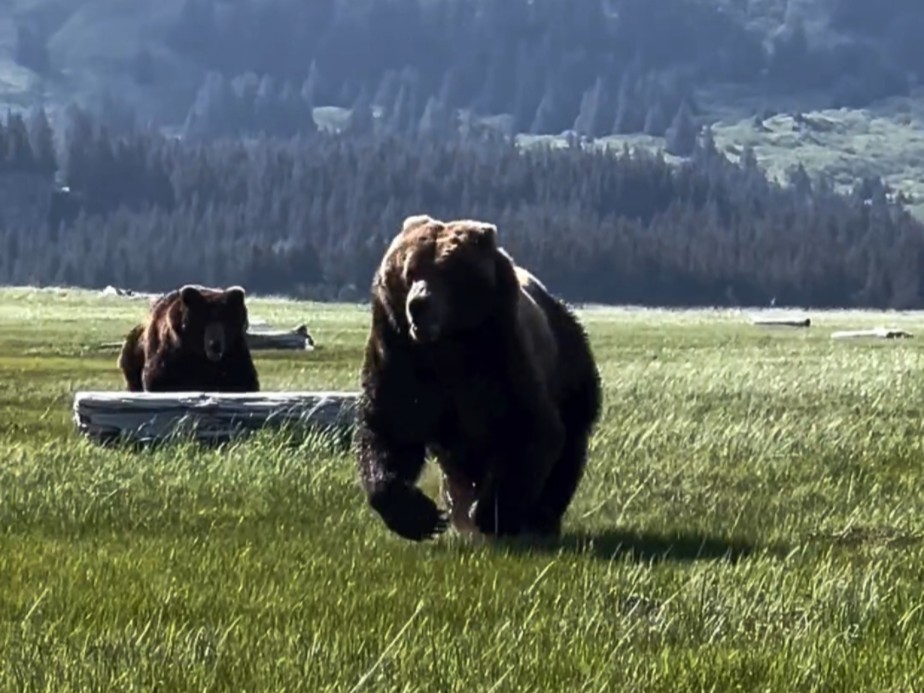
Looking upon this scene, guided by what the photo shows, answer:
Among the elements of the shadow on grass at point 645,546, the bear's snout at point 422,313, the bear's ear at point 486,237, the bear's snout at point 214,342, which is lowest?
the shadow on grass at point 645,546

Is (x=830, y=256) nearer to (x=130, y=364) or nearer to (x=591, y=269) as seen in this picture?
(x=591, y=269)

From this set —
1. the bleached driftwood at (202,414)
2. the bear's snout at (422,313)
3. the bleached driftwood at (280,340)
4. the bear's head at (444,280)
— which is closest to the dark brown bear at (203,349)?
the bleached driftwood at (202,414)

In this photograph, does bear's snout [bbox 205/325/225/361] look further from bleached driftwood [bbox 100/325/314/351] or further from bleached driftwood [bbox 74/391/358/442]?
bleached driftwood [bbox 100/325/314/351]

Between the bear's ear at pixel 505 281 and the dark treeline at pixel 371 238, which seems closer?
the bear's ear at pixel 505 281

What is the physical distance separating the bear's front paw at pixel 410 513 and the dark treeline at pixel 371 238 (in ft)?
466

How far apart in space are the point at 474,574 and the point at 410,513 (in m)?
1.05

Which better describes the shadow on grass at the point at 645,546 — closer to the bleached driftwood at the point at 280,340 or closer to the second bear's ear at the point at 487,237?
the second bear's ear at the point at 487,237

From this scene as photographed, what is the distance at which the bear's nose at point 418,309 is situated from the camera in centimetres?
866

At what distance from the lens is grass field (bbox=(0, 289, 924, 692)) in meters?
5.80

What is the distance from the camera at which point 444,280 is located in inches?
348

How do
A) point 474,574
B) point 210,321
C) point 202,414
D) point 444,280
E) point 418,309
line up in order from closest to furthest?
1. point 474,574
2. point 418,309
3. point 444,280
4. point 202,414
5. point 210,321

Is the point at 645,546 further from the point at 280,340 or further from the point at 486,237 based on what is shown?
the point at 280,340

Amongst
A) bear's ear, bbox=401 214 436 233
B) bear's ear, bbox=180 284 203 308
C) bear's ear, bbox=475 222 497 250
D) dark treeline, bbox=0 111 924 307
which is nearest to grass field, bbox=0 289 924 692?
bear's ear, bbox=475 222 497 250

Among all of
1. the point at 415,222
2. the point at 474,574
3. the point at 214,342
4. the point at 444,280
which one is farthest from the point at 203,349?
the point at 474,574
